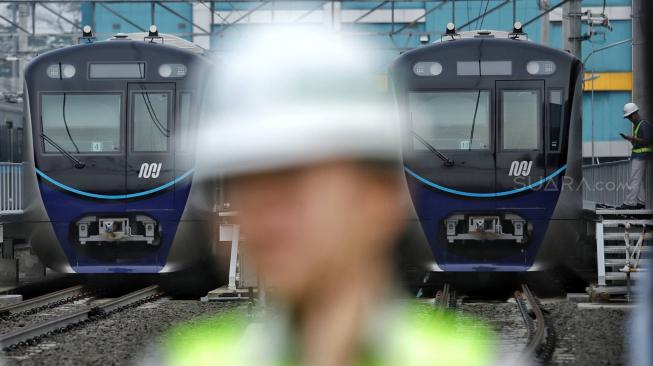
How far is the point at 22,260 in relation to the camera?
16297 mm

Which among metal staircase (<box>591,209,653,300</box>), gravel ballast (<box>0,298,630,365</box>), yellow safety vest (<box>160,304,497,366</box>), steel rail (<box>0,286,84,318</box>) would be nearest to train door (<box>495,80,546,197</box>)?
metal staircase (<box>591,209,653,300</box>)

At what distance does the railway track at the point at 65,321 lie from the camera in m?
8.69

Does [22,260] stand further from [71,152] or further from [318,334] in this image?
[318,334]

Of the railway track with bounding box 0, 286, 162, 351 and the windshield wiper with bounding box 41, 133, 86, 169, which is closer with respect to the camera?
the railway track with bounding box 0, 286, 162, 351

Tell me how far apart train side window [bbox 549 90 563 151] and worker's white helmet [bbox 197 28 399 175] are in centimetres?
1141

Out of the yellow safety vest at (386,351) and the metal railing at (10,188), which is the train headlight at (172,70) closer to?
the metal railing at (10,188)

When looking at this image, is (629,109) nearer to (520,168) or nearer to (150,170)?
(520,168)

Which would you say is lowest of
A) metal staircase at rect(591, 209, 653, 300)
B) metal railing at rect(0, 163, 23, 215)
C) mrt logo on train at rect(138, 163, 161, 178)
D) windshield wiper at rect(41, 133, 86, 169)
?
metal staircase at rect(591, 209, 653, 300)

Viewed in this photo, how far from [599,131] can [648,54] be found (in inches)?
1651

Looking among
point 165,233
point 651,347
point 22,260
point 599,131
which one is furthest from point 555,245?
point 599,131

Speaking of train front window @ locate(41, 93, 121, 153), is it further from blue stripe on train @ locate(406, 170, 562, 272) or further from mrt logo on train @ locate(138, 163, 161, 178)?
blue stripe on train @ locate(406, 170, 562, 272)

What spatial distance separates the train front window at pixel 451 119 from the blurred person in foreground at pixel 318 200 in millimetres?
11079

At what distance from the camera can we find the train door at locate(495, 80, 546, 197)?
12.3 meters

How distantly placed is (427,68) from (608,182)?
4.88m
